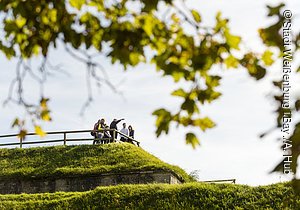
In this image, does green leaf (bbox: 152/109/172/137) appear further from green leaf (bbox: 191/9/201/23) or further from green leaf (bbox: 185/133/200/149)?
green leaf (bbox: 191/9/201/23)

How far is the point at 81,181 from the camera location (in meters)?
25.6

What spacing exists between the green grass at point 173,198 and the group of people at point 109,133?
5.91 meters

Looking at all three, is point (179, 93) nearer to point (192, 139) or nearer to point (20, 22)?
point (192, 139)

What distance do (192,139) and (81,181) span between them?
2083cm

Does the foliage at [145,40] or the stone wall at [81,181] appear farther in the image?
the stone wall at [81,181]

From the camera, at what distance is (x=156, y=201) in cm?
2128

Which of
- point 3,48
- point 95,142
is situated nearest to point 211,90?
point 3,48

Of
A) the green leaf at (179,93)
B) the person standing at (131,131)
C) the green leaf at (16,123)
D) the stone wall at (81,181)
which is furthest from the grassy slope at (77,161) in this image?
the green leaf at (179,93)

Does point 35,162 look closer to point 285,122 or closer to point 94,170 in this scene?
point 94,170

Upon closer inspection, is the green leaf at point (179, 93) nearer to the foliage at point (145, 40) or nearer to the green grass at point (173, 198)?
the foliage at point (145, 40)

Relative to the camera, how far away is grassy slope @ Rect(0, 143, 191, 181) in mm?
25719

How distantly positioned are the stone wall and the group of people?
311cm

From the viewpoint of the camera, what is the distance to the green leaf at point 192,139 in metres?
5.14

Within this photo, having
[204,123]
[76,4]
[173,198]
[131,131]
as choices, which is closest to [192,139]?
[204,123]
